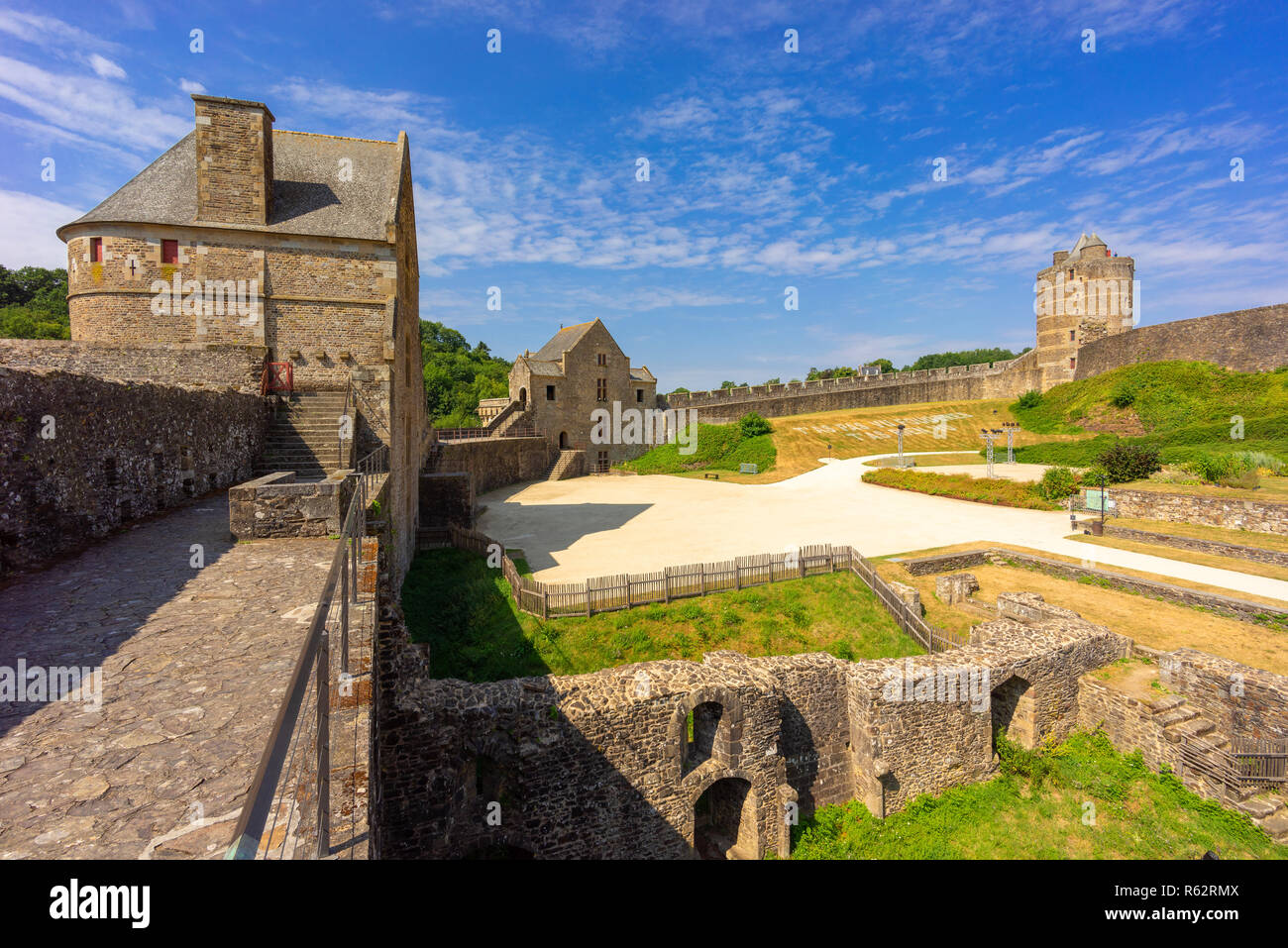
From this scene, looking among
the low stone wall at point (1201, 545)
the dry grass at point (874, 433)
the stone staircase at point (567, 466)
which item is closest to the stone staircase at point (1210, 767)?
the low stone wall at point (1201, 545)

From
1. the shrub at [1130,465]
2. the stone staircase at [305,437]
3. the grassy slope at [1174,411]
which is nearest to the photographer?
the stone staircase at [305,437]

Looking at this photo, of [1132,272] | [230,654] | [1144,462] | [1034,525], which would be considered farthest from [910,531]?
[1132,272]

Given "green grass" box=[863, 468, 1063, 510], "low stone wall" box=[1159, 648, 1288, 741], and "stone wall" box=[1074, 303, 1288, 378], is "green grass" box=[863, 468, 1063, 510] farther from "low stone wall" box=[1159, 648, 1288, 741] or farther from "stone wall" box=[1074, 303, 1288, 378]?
"stone wall" box=[1074, 303, 1288, 378]

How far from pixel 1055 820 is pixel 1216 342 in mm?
47224

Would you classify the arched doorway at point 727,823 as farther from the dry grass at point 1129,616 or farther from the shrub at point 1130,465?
the shrub at point 1130,465

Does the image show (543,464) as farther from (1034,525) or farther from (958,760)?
(958,760)

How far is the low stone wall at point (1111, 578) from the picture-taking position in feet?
49.4

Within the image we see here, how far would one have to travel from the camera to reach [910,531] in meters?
24.1

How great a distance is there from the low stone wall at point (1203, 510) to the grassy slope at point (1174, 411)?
6760 mm

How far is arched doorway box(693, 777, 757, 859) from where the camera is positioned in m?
11.1

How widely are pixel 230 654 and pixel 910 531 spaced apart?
24.3m

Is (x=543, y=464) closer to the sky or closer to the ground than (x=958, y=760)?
closer to the sky

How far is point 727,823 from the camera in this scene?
11703 millimetres

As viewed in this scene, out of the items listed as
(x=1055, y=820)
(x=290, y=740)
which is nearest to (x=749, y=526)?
(x=1055, y=820)
